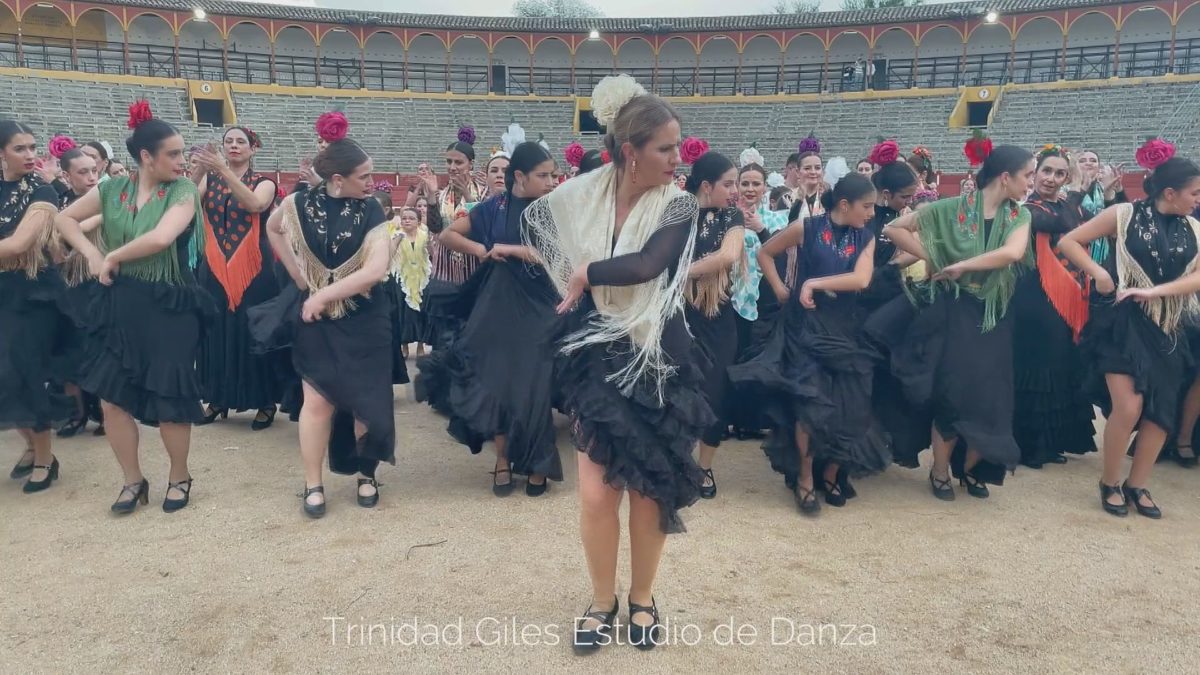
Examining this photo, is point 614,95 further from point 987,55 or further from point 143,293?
point 987,55

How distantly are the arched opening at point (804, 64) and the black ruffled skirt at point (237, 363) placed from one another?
30.8m

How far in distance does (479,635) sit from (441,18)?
34.0m

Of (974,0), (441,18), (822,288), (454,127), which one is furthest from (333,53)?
(822,288)

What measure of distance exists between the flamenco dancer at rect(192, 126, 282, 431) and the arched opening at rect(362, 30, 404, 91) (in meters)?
30.1

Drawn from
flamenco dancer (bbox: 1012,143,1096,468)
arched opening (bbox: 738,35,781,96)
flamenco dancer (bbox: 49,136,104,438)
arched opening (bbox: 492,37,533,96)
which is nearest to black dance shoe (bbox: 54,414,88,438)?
flamenco dancer (bbox: 49,136,104,438)

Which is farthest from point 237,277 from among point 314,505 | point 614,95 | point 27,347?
point 614,95

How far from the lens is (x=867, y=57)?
1298 inches

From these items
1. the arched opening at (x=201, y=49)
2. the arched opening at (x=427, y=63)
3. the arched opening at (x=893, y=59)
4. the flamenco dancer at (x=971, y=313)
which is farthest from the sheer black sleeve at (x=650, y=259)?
the arched opening at (x=427, y=63)

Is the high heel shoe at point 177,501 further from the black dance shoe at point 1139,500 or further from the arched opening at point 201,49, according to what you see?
the arched opening at point 201,49

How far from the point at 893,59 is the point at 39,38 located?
32814mm

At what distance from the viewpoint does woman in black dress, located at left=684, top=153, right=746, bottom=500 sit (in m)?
3.76

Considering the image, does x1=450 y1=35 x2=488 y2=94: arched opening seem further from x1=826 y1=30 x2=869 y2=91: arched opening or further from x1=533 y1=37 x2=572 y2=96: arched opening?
x1=826 y1=30 x2=869 y2=91: arched opening

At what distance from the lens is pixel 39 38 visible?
95.4ft

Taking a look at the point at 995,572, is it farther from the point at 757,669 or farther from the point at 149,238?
the point at 149,238
